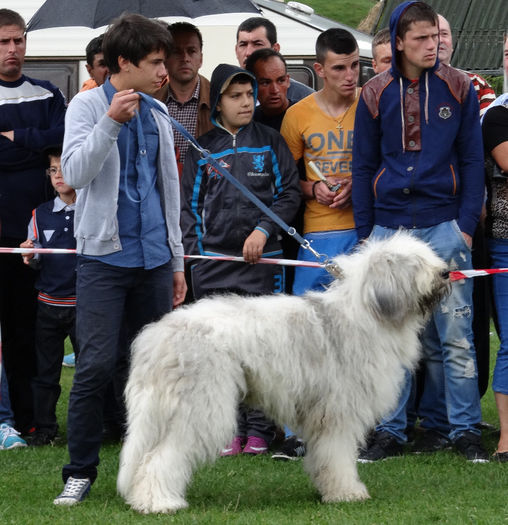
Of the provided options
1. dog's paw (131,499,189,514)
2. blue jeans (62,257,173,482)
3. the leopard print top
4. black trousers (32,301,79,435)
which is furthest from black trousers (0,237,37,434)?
the leopard print top

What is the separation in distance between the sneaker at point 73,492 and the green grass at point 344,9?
112 feet

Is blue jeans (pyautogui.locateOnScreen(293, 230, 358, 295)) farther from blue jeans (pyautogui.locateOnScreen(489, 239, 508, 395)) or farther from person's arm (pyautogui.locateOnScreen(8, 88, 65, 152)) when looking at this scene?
person's arm (pyautogui.locateOnScreen(8, 88, 65, 152))

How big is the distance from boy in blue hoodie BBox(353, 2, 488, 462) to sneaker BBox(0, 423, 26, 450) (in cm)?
254

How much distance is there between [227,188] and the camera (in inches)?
242

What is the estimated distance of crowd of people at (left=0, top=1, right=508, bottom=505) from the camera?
16.1ft

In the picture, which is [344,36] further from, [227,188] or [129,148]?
[129,148]

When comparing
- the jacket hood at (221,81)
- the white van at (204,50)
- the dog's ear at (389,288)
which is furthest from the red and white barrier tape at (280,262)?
the white van at (204,50)

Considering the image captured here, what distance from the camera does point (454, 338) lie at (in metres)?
5.93

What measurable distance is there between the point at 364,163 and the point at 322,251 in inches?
27.3

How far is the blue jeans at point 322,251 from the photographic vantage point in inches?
247

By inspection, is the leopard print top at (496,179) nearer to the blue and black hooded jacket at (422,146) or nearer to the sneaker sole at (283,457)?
the blue and black hooded jacket at (422,146)

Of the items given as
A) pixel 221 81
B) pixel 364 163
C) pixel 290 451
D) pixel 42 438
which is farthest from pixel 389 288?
pixel 42 438

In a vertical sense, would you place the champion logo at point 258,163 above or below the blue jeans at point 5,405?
above

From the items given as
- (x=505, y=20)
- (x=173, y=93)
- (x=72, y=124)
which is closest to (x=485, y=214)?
(x=173, y=93)
